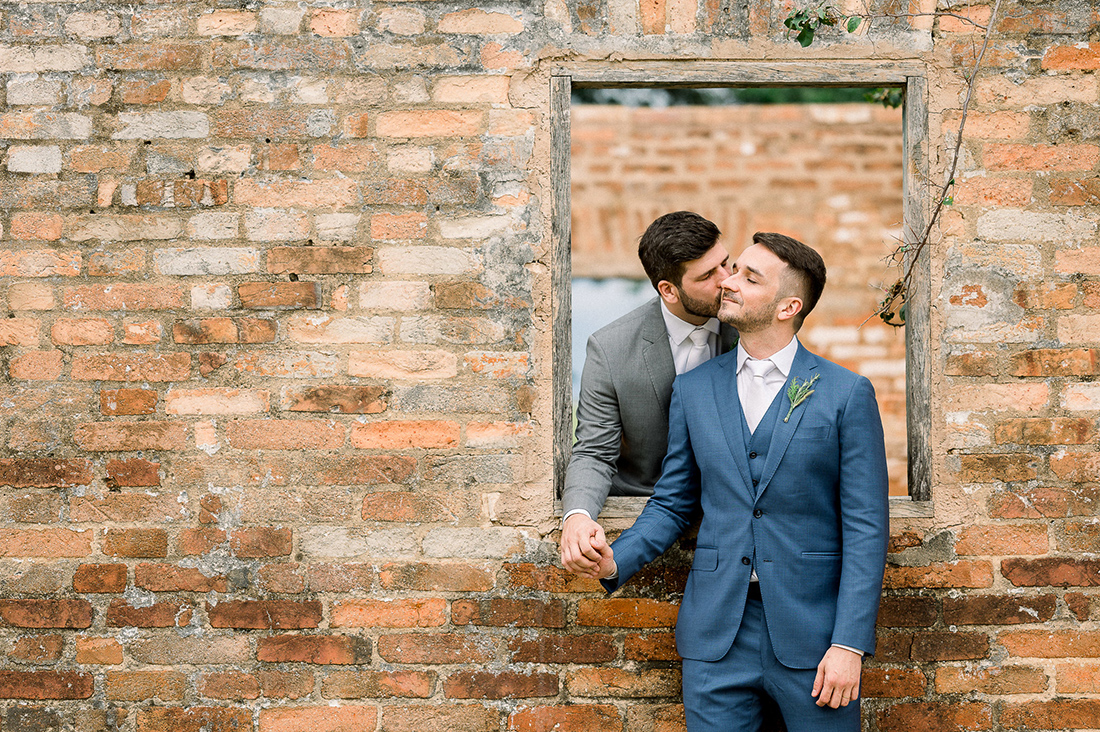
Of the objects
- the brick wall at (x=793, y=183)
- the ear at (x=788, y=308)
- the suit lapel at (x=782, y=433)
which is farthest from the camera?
the brick wall at (x=793, y=183)

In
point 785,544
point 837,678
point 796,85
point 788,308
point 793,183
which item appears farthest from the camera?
point 793,183

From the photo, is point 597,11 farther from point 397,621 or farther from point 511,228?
point 397,621

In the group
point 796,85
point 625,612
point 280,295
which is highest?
point 796,85

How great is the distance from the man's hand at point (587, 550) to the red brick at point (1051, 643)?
4.01ft

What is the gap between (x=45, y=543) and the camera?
251 centimetres

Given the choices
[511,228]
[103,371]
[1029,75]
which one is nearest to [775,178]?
[1029,75]

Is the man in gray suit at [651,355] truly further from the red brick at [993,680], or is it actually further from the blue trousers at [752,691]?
the red brick at [993,680]

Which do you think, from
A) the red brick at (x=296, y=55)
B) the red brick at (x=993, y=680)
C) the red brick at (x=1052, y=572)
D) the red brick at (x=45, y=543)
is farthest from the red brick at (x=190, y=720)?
the red brick at (x=1052, y=572)

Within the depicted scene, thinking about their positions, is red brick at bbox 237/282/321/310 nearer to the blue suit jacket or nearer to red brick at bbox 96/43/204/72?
red brick at bbox 96/43/204/72

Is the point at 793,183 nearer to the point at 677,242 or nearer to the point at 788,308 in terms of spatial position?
the point at 677,242

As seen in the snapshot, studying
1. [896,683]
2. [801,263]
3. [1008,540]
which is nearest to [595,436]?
[801,263]

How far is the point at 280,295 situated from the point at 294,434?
407mm

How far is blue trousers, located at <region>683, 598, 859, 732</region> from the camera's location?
2.00m

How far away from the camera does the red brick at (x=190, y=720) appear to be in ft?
8.11
